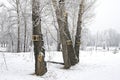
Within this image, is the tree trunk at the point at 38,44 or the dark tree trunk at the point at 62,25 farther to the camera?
the dark tree trunk at the point at 62,25

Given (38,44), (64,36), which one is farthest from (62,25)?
(38,44)

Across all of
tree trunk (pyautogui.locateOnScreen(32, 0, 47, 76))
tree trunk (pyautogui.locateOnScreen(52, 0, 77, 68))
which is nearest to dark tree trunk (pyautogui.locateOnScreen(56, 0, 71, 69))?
tree trunk (pyautogui.locateOnScreen(52, 0, 77, 68))

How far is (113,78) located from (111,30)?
124403mm

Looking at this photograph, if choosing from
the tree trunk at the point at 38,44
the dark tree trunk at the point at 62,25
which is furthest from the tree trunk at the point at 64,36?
the tree trunk at the point at 38,44

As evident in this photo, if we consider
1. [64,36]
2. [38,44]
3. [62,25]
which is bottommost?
[38,44]

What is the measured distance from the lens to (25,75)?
11.5 m

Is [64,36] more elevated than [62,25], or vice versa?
[62,25]

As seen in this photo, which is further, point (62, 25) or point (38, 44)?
point (62, 25)

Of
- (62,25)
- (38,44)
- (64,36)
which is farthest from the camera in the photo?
(64,36)

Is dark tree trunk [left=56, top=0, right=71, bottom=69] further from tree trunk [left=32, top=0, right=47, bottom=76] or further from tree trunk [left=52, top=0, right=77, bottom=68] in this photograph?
tree trunk [left=32, top=0, right=47, bottom=76]

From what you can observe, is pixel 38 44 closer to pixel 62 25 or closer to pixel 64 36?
pixel 62 25

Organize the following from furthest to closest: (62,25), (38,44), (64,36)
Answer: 1. (64,36)
2. (62,25)
3. (38,44)

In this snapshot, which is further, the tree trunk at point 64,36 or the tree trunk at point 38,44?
the tree trunk at point 64,36

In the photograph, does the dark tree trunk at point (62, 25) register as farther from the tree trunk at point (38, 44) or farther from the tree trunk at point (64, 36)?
the tree trunk at point (38, 44)
